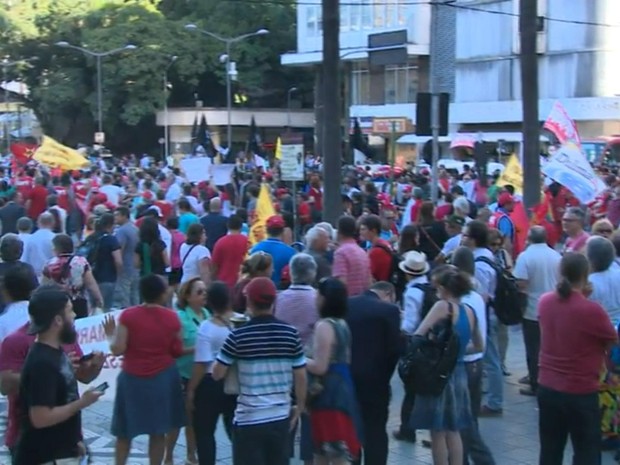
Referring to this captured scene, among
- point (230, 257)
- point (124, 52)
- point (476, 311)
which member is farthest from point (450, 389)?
point (124, 52)

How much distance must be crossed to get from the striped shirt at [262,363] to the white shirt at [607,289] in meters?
3.04

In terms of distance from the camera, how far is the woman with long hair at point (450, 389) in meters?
6.11

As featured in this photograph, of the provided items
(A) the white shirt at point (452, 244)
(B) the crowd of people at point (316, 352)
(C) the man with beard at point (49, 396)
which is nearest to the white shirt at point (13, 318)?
(B) the crowd of people at point (316, 352)

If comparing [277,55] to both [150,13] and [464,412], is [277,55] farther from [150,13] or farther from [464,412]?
[464,412]

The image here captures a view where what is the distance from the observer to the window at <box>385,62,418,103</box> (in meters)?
53.9

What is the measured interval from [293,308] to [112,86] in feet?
186

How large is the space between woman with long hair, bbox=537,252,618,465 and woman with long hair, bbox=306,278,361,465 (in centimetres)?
119

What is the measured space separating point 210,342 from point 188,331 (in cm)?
49

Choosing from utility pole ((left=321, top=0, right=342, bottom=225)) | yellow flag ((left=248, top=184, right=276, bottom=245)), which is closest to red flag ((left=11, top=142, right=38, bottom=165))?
utility pole ((left=321, top=0, right=342, bottom=225))

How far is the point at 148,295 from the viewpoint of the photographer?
6.26 m

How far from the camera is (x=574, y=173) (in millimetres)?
12477

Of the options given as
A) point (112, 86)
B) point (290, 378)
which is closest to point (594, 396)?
point (290, 378)

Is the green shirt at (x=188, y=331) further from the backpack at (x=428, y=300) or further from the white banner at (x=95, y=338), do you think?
the backpack at (x=428, y=300)

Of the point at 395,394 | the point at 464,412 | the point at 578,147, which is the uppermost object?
the point at 578,147
